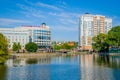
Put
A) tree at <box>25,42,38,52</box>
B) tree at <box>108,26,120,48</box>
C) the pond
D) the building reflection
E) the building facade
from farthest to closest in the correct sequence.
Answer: the building facade < tree at <box>25,42,38,52</box> < tree at <box>108,26,120,48</box> < the pond < the building reflection

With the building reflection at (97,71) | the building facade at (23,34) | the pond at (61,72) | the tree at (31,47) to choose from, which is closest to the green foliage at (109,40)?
the building facade at (23,34)

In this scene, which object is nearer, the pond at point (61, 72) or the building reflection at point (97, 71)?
the building reflection at point (97, 71)

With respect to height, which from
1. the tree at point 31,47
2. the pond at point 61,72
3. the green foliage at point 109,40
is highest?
the green foliage at point 109,40

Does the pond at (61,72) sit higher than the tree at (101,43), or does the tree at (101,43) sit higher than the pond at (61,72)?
the tree at (101,43)

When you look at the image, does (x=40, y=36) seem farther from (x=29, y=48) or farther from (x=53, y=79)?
(x=53, y=79)

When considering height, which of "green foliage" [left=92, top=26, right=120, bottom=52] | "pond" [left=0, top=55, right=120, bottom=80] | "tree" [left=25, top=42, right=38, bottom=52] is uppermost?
"green foliage" [left=92, top=26, right=120, bottom=52]

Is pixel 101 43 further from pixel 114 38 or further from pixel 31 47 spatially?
pixel 31 47

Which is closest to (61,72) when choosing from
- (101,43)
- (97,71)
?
(97,71)

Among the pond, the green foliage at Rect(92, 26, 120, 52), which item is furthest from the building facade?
the pond

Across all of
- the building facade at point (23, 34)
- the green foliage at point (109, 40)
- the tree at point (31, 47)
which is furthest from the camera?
the building facade at point (23, 34)

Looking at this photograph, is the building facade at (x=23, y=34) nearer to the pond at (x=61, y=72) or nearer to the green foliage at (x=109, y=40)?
the green foliage at (x=109, y=40)

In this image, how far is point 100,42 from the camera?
7200 inches

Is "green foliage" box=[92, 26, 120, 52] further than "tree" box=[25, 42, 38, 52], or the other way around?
"tree" box=[25, 42, 38, 52]

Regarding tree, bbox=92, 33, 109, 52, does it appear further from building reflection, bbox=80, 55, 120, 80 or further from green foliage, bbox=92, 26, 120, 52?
building reflection, bbox=80, 55, 120, 80
